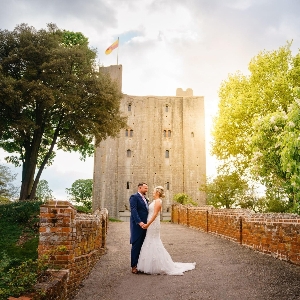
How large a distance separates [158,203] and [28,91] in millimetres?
Answer: 15123

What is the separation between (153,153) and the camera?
170ft

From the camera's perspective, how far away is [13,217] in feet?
52.7

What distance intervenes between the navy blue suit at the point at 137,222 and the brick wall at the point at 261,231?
3.70m

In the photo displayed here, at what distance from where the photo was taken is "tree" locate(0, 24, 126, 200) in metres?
20.4

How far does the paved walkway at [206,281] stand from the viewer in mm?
5891

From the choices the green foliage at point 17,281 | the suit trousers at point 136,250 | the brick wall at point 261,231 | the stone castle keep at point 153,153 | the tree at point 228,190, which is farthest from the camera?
the stone castle keep at point 153,153

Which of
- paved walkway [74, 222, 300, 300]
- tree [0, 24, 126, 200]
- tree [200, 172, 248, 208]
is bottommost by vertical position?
paved walkway [74, 222, 300, 300]

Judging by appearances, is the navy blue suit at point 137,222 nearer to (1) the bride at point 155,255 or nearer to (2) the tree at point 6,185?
(1) the bride at point 155,255

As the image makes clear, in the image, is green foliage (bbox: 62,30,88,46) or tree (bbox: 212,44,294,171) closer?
tree (bbox: 212,44,294,171)

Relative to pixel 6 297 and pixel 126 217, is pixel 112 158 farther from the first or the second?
pixel 6 297

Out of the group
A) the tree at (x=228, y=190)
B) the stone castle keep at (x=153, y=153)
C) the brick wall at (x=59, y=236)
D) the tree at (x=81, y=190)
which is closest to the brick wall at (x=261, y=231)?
the brick wall at (x=59, y=236)

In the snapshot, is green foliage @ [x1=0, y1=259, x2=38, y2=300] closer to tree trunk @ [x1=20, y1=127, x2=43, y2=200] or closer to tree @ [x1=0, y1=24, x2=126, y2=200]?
tree @ [x1=0, y1=24, x2=126, y2=200]

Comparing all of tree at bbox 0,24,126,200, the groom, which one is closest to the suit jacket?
the groom

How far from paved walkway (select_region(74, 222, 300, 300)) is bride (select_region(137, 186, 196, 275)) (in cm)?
26
